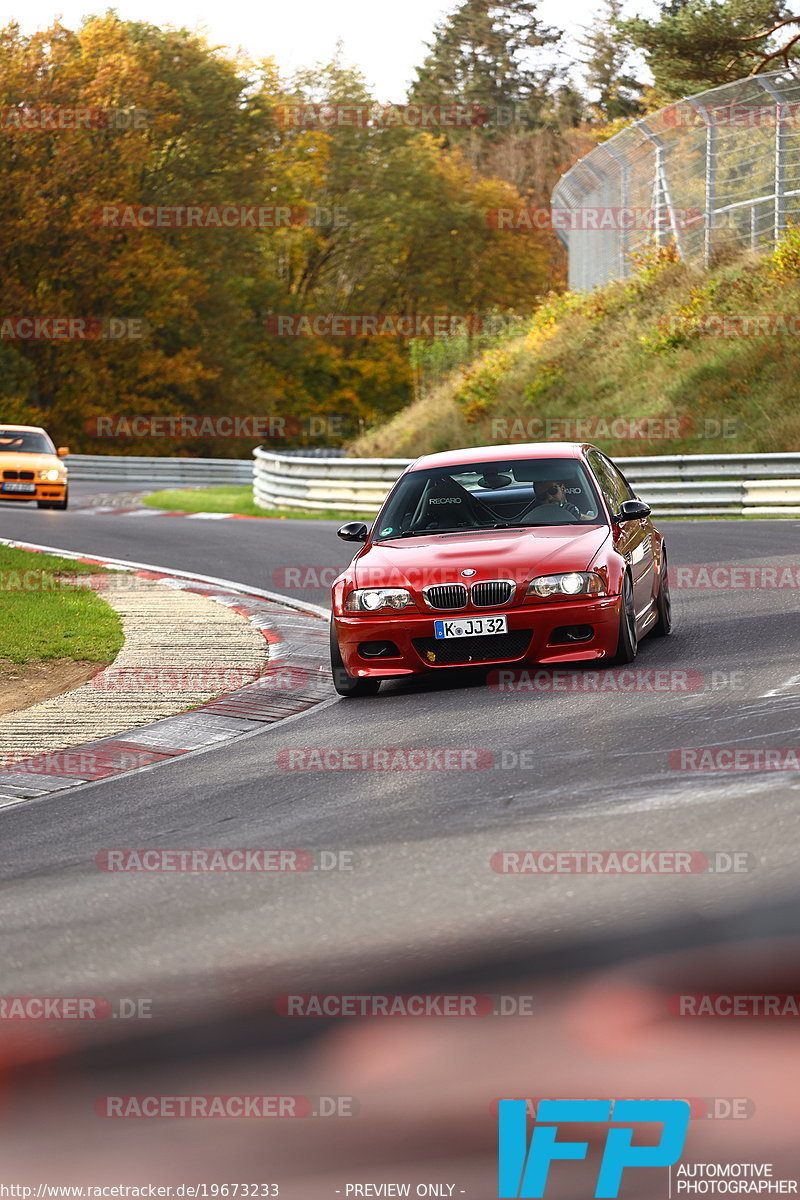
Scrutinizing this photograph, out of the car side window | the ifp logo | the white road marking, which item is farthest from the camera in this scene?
the car side window

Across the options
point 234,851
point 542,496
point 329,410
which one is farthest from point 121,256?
point 234,851

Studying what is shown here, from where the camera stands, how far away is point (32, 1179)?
3758 millimetres

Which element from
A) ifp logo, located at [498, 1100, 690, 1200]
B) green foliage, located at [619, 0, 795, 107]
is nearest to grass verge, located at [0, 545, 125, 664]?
ifp logo, located at [498, 1100, 690, 1200]

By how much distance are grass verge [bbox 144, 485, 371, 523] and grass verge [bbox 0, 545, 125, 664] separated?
8.15m

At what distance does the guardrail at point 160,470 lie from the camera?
147ft

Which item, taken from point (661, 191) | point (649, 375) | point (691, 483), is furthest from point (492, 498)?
point (661, 191)

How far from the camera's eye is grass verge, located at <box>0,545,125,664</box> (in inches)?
483

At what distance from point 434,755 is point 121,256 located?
165 feet

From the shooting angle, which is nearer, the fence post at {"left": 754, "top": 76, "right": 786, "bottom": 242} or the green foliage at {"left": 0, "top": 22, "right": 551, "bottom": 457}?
the fence post at {"left": 754, "top": 76, "right": 786, "bottom": 242}

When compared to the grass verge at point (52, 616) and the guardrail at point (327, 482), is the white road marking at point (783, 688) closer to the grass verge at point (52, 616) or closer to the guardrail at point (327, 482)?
the grass verge at point (52, 616)

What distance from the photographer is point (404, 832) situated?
6.42 meters

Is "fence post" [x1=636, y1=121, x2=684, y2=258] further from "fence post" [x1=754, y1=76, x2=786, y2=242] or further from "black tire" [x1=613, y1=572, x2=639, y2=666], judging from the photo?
"black tire" [x1=613, y1=572, x2=639, y2=666]

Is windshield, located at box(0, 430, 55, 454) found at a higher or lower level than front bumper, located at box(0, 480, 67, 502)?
higher

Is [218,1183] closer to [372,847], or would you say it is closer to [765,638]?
[372,847]
